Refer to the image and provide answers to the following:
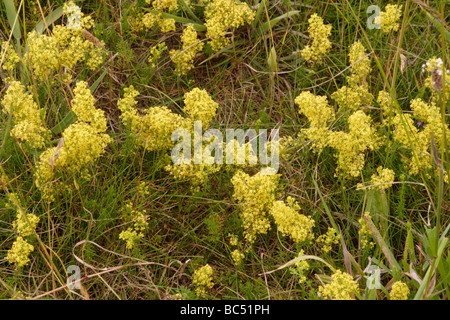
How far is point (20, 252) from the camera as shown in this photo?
324 cm

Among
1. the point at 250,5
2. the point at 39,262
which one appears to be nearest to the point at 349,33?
the point at 250,5

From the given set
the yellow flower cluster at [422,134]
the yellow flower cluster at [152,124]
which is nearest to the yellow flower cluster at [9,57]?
the yellow flower cluster at [152,124]

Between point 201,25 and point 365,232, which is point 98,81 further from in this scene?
point 365,232

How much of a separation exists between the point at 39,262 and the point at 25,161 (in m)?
0.79

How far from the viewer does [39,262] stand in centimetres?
352

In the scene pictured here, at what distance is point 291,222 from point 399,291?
0.81 metres

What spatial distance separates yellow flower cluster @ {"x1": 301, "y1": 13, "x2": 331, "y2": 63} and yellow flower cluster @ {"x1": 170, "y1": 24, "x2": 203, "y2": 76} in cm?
94

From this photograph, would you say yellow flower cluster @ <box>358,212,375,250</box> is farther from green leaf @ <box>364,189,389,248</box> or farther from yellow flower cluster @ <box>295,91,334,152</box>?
yellow flower cluster @ <box>295,91,334,152</box>

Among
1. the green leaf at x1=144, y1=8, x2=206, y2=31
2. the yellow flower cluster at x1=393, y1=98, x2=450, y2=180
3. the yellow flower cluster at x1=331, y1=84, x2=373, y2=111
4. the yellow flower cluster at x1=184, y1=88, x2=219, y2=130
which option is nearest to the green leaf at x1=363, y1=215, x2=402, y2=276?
the yellow flower cluster at x1=393, y1=98, x2=450, y2=180

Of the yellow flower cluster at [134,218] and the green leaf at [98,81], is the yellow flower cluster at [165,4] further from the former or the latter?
the yellow flower cluster at [134,218]

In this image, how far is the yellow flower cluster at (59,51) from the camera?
3734mm

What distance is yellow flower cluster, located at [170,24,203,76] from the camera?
4266mm

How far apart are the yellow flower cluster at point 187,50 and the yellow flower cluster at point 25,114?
50.4 inches
